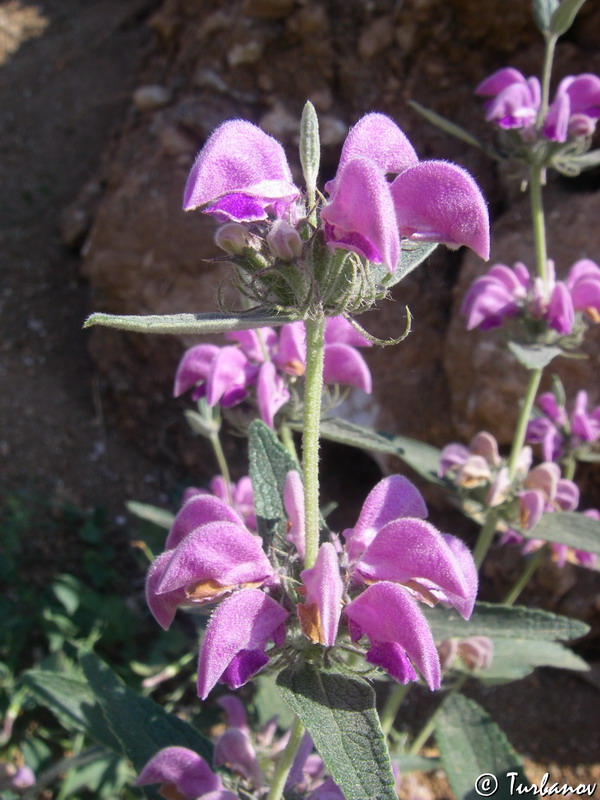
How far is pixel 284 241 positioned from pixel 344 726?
23.7 inches

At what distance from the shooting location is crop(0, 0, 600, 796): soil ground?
269 cm

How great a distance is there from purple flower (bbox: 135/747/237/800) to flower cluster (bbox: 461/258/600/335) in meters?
1.22

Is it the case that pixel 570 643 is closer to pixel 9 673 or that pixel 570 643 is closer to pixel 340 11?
pixel 9 673

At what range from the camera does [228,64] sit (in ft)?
11.1

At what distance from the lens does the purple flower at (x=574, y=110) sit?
1.80m

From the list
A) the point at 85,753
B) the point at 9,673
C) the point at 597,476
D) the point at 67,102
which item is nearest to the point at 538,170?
the point at 597,476

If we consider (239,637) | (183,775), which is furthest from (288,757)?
(239,637)

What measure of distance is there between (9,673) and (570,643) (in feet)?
6.93

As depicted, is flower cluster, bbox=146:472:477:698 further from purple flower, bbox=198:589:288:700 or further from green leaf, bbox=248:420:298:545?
green leaf, bbox=248:420:298:545

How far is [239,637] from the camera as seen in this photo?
34.6 inches

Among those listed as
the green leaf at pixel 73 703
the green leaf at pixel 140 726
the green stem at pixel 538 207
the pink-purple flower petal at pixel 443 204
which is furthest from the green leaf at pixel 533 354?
the green leaf at pixel 73 703

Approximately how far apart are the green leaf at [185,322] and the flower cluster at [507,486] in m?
1.11

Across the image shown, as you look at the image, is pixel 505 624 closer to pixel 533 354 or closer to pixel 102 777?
pixel 533 354

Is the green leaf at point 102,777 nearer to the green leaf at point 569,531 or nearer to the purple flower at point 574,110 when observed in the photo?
the green leaf at point 569,531
